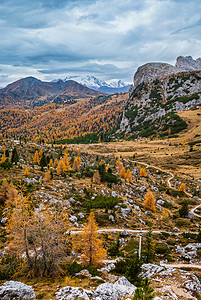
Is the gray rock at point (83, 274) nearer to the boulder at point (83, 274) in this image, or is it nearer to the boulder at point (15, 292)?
the boulder at point (83, 274)

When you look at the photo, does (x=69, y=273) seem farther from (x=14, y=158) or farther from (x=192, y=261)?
(x=14, y=158)

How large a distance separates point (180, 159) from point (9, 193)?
97411 mm

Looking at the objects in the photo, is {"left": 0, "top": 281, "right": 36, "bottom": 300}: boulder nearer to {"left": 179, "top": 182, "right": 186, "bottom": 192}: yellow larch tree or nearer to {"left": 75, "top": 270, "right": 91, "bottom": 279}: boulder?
{"left": 75, "top": 270, "right": 91, "bottom": 279}: boulder

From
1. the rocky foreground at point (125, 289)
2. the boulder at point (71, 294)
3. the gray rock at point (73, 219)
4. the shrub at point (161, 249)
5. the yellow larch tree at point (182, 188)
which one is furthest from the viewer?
the yellow larch tree at point (182, 188)

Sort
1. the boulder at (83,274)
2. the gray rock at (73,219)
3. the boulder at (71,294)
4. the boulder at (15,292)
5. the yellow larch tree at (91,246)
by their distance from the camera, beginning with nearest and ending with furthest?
1. the boulder at (15,292)
2. the boulder at (71,294)
3. the boulder at (83,274)
4. the yellow larch tree at (91,246)
5. the gray rock at (73,219)

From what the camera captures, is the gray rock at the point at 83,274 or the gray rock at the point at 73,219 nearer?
the gray rock at the point at 83,274

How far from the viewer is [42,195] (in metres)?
37.5

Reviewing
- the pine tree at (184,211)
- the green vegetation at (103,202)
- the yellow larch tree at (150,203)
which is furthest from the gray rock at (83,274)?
the pine tree at (184,211)

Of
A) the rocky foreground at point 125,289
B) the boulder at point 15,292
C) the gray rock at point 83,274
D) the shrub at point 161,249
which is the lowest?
the shrub at point 161,249

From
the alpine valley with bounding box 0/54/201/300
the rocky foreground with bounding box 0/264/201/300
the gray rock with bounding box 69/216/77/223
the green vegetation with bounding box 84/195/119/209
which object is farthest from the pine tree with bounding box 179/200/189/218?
the rocky foreground with bounding box 0/264/201/300

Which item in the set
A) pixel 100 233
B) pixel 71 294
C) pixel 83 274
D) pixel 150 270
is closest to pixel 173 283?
pixel 150 270

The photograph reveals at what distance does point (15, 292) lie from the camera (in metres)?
11.0

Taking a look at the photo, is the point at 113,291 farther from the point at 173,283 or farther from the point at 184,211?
the point at 184,211

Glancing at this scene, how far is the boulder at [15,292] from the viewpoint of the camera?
35.4 ft
